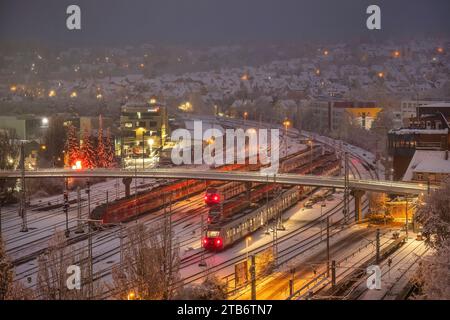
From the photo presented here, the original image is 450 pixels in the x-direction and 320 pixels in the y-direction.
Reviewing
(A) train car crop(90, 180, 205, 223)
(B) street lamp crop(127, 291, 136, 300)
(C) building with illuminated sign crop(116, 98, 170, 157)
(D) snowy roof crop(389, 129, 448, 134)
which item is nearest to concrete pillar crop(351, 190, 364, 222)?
(A) train car crop(90, 180, 205, 223)

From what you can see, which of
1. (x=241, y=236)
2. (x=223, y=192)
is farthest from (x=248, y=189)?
(x=241, y=236)

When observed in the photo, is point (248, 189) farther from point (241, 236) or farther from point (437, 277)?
point (437, 277)

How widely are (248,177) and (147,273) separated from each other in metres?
8.08

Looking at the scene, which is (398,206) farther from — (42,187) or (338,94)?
(338,94)

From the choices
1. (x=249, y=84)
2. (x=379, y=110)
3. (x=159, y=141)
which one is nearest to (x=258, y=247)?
(x=159, y=141)

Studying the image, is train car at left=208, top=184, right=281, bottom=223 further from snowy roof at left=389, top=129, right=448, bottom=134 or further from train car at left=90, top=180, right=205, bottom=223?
snowy roof at left=389, top=129, right=448, bottom=134

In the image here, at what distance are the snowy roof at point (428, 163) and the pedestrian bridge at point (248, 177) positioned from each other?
3.04 ft

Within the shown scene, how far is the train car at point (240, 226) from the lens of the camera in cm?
1100

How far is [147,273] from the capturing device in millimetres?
7270

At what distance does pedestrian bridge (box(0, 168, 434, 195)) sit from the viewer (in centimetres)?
1355

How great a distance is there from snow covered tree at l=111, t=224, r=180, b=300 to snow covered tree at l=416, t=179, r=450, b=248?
11.9 ft

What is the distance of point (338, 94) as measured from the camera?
42750mm

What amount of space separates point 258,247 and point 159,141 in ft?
49.6
